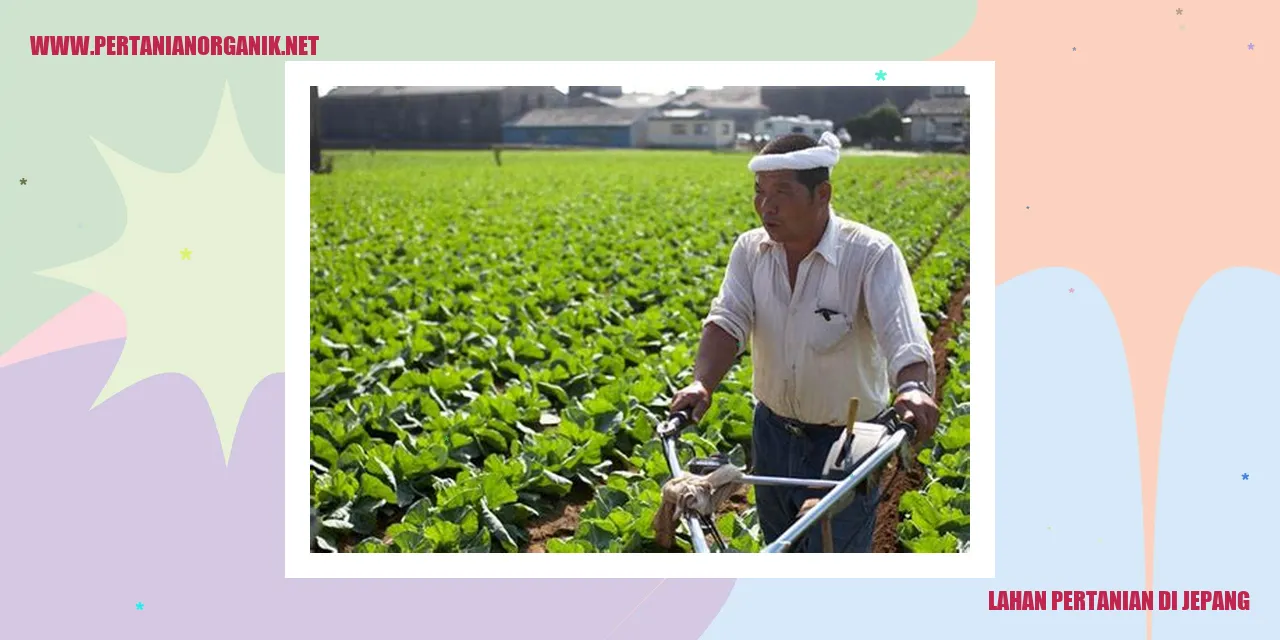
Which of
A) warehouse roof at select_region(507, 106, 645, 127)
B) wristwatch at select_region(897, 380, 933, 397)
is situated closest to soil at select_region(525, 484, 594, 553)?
warehouse roof at select_region(507, 106, 645, 127)

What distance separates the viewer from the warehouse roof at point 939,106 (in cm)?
358

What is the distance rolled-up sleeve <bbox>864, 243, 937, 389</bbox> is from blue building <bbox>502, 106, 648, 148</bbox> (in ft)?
7.91

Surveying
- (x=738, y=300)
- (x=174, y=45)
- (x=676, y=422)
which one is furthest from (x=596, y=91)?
(x=676, y=422)

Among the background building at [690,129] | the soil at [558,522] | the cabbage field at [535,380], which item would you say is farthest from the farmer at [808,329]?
the background building at [690,129]

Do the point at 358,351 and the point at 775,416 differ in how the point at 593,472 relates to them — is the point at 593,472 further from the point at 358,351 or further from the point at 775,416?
the point at 358,351

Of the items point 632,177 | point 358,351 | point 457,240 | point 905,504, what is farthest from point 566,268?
point 632,177

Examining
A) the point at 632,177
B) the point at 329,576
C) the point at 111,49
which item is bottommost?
the point at 329,576

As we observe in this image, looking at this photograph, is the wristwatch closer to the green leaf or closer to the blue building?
the green leaf

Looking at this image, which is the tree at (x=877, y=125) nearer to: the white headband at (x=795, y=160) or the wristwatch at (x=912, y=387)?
the white headband at (x=795, y=160)

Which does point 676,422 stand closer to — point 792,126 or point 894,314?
point 894,314

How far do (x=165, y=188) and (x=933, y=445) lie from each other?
136 inches

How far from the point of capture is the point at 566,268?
376 inches

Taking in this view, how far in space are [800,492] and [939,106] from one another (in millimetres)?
1512

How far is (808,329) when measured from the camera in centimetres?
323
